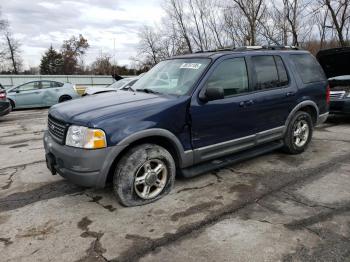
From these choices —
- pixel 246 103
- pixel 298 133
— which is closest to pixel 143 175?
pixel 246 103

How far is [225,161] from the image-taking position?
4797mm

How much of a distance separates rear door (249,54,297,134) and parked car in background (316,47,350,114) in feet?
12.5

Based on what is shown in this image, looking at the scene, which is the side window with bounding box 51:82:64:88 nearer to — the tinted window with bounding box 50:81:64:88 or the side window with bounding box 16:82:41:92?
the tinted window with bounding box 50:81:64:88

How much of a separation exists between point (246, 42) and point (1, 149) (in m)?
21.7

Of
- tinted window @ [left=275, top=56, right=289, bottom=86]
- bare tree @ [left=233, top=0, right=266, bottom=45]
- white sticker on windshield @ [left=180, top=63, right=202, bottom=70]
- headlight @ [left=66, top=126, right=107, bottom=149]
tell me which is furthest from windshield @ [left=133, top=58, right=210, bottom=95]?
bare tree @ [left=233, top=0, right=266, bottom=45]

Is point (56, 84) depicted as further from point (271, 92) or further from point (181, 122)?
point (181, 122)

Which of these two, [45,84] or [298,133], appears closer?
[298,133]

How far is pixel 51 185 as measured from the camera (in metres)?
A: 4.76

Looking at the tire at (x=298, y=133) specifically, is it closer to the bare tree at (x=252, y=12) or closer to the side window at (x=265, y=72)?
the side window at (x=265, y=72)

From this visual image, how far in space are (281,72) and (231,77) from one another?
1.22 meters

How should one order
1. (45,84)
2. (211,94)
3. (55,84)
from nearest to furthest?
(211,94)
(45,84)
(55,84)

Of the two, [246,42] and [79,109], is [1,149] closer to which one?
[79,109]

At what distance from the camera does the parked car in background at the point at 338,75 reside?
28.6 feet

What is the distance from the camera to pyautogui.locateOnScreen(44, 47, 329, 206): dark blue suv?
146 inches
